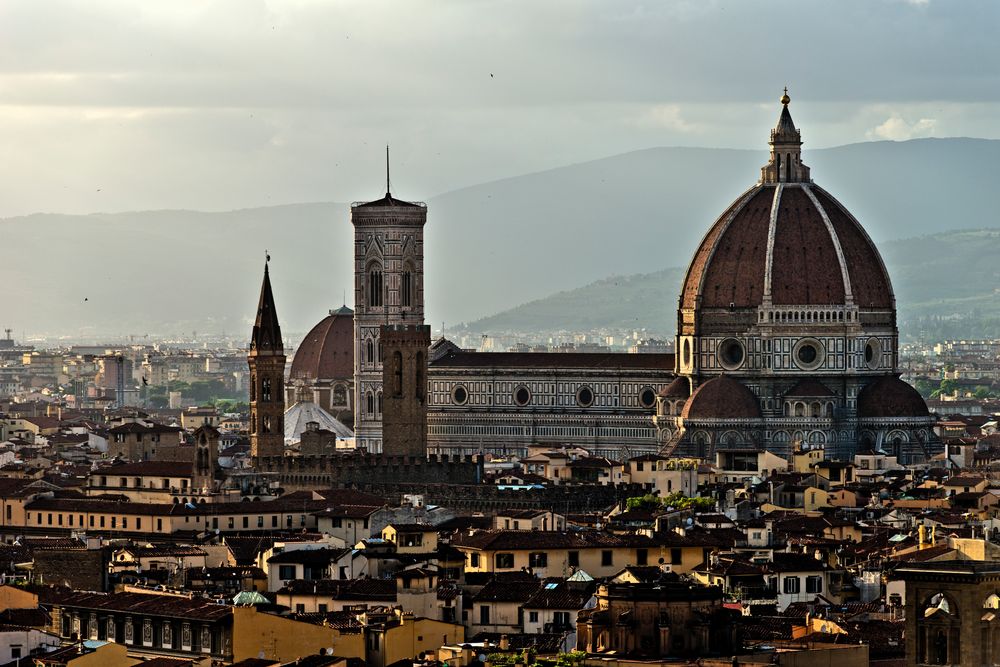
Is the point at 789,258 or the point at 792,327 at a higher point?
the point at 789,258

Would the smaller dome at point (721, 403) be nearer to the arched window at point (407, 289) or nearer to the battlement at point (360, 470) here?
the arched window at point (407, 289)

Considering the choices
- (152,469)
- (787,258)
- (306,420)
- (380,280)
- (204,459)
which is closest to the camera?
(204,459)

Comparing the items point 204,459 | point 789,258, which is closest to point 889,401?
point 789,258

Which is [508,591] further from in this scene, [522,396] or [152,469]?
[522,396]

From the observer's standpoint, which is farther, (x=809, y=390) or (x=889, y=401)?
(x=809, y=390)

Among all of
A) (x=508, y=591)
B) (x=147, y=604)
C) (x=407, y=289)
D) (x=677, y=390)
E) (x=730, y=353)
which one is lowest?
(x=147, y=604)

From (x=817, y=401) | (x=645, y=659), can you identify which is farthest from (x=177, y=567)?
(x=817, y=401)
